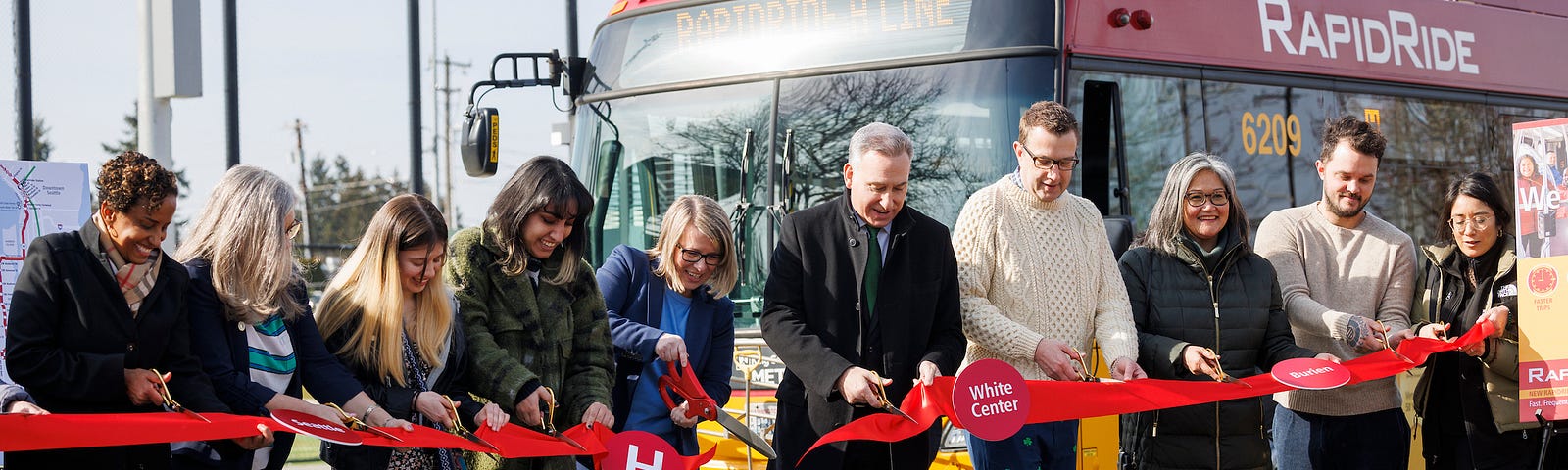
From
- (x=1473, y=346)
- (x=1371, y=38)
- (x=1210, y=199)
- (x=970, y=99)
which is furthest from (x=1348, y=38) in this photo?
(x=1210, y=199)

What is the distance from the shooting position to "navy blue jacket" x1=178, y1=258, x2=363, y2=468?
3.84 metres

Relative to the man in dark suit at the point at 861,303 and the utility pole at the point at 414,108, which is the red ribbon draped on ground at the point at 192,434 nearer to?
the man in dark suit at the point at 861,303

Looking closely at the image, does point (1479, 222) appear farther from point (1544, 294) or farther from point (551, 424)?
point (551, 424)

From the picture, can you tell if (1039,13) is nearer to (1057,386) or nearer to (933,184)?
(933,184)

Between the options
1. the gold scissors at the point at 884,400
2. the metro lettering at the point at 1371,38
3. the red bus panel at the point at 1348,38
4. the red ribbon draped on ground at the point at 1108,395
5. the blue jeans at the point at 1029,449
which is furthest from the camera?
the metro lettering at the point at 1371,38

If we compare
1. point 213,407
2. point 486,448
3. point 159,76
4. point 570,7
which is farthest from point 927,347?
point 570,7

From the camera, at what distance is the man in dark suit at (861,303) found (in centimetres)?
433

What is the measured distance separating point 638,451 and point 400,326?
0.73 m

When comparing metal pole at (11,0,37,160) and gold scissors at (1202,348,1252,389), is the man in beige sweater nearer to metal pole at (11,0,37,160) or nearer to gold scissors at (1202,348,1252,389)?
gold scissors at (1202,348,1252,389)

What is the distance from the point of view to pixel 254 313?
390cm

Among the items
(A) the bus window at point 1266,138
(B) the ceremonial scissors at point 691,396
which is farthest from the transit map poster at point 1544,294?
(B) the ceremonial scissors at point 691,396

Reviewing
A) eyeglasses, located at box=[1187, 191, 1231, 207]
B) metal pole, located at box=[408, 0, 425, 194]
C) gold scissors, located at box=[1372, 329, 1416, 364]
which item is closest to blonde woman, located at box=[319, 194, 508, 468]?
eyeglasses, located at box=[1187, 191, 1231, 207]

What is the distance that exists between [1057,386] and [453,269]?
1.79m

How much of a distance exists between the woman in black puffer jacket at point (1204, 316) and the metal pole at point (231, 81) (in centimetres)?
1219
